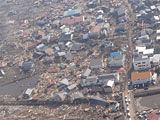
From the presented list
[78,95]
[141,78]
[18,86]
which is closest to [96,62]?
[78,95]

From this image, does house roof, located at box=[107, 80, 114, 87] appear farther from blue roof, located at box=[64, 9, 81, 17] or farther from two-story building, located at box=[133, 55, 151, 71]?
blue roof, located at box=[64, 9, 81, 17]

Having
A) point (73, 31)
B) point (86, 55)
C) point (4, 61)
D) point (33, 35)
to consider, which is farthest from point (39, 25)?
point (86, 55)

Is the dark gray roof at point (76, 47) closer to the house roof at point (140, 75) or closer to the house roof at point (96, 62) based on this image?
the house roof at point (96, 62)

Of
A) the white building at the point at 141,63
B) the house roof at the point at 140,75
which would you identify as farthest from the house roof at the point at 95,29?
the house roof at the point at 140,75

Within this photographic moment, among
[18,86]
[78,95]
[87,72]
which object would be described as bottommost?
[18,86]

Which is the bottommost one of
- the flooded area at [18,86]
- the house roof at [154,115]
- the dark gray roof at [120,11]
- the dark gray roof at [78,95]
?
the flooded area at [18,86]

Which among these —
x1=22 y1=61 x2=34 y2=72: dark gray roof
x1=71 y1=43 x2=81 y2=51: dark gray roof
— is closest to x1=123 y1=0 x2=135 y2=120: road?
x1=71 y1=43 x2=81 y2=51: dark gray roof

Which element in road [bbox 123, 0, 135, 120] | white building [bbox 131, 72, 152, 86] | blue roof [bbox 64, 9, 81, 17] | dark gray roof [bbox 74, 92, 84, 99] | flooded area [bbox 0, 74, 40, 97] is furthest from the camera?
blue roof [bbox 64, 9, 81, 17]

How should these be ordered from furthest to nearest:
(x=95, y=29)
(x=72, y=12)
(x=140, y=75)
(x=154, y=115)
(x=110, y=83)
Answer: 1. (x=72, y=12)
2. (x=95, y=29)
3. (x=110, y=83)
4. (x=140, y=75)
5. (x=154, y=115)

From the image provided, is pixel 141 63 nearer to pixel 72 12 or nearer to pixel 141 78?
pixel 141 78
